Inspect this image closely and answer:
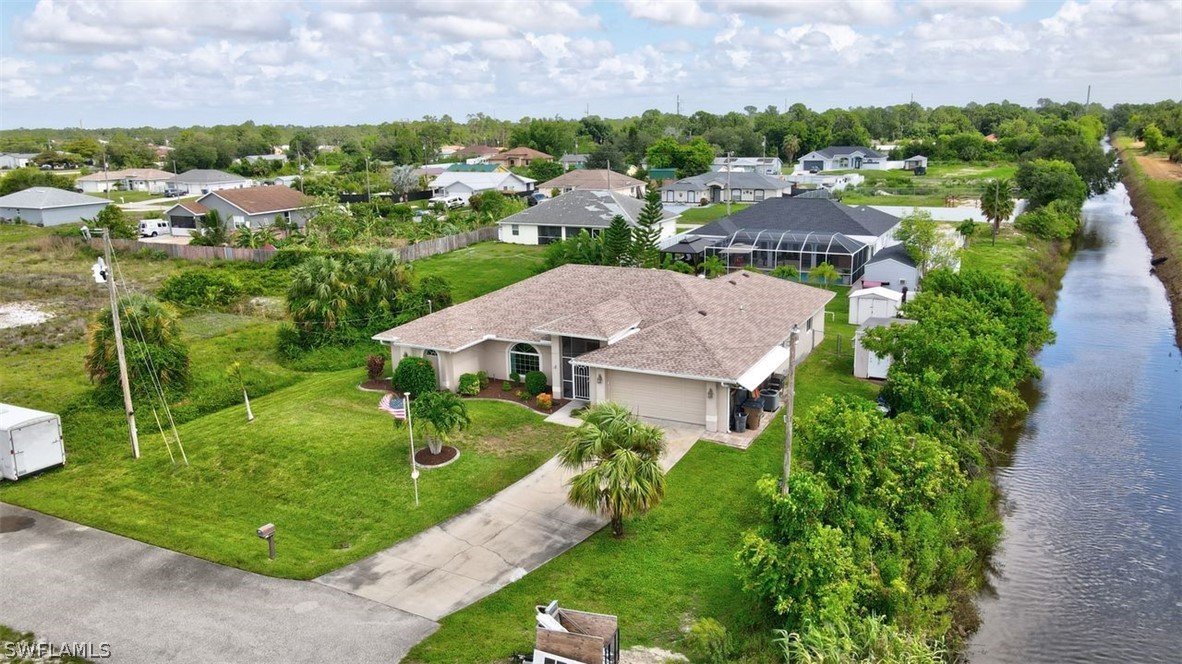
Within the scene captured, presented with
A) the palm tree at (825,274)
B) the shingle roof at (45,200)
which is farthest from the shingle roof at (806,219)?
the shingle roof at (45,200)

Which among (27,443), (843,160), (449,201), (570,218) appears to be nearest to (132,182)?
(449,201)

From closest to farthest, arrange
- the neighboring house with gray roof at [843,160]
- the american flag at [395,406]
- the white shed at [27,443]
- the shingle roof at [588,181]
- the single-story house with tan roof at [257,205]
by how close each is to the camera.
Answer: the american flag at [395,406] → the white shed at [27,443] → the single-story house with tan roof at [257,205] → the shingle roof at [588,181] → the neighboring house with gray roof at [843,160]

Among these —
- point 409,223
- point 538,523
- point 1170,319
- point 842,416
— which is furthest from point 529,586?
point 409,223

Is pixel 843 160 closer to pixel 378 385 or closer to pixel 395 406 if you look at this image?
pixel 378 385

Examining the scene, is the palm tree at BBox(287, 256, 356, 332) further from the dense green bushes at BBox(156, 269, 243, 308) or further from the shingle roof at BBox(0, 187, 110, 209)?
the shingle roof at BBox(0, 187, 110, 209)

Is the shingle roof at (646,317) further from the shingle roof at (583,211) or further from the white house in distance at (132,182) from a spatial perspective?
the white house in distance at (132,182)
